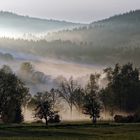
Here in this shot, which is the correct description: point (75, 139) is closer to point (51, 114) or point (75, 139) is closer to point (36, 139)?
point (36, 139)

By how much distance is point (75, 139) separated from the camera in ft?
336

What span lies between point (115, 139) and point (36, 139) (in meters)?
15.1

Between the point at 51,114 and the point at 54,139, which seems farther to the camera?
the point at 51,114

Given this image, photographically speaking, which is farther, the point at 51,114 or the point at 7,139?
the point at 51,114

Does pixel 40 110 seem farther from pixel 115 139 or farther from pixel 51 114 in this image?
pixel 115 139

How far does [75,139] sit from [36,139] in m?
7.34

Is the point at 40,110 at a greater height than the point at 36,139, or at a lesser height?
greater

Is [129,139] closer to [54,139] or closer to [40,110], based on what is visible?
[54,139]

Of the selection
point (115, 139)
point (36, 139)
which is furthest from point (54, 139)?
point (115, 139)

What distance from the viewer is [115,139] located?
104 metres

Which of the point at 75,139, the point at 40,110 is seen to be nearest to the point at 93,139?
the point at 75,139

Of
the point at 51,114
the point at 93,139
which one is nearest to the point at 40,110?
the point at 51,114

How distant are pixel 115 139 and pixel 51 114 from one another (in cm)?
9747

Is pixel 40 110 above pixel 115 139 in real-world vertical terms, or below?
above
